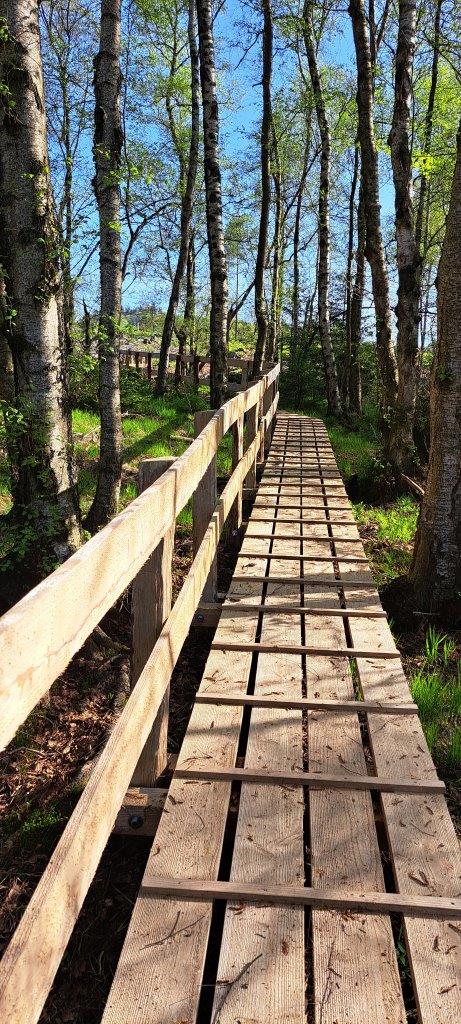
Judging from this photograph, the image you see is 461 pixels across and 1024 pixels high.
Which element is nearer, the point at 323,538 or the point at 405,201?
the point at 323,538

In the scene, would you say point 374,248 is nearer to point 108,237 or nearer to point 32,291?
point 108,237

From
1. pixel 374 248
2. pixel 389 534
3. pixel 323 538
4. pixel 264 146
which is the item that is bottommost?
pixel 389 534

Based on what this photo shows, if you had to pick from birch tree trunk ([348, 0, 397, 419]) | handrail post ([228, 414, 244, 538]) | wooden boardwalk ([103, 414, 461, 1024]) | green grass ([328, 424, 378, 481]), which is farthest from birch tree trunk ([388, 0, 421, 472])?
wooden boardwalk ([103, 414, 461, 1024])

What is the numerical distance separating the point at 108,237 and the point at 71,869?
18.9 ft

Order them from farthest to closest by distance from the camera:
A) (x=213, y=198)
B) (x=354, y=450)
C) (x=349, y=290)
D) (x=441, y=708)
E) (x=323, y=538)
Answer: (x=349, y=290) → (x=354, y=450) → (x=213, y=198) → (x=323, y=538) → (x=441, y=708)

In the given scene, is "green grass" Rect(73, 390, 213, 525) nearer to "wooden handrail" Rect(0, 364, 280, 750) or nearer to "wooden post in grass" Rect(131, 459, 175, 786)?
"wooden post in grass" Rect(131, 459, 175, 786)

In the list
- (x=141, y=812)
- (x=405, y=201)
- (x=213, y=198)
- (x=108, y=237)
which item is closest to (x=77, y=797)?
(x=141, y=812)

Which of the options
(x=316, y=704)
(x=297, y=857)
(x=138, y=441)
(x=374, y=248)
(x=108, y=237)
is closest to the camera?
(x=297, y=857)

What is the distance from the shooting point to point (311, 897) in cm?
199

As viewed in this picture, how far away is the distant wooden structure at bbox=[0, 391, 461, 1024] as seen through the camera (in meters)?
1.43

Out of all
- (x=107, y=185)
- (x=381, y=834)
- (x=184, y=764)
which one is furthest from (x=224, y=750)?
(x=107, y=185)

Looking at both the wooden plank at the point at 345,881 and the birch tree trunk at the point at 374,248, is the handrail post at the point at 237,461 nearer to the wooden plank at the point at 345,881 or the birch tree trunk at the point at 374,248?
the wooden plank at the point at 345,881

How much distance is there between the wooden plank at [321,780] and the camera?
254cm

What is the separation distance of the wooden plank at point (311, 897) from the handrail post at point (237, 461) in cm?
424
